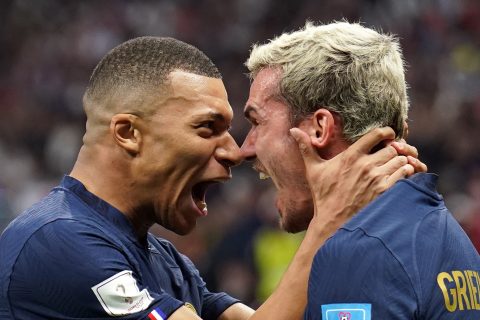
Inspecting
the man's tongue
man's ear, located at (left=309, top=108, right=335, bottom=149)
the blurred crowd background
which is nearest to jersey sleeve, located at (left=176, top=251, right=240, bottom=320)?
the man's tongue

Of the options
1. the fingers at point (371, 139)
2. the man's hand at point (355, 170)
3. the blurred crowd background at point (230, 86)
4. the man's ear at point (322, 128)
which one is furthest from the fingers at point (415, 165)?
the blurred crowd background at point (230, 86)

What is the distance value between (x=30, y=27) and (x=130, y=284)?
11.1m

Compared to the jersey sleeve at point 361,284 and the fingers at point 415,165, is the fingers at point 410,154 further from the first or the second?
Result: the jersey sleeve at point 361,284

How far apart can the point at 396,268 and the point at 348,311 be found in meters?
0.17

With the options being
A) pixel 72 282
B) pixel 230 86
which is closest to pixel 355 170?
pixel 72 282

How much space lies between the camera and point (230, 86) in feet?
39.1

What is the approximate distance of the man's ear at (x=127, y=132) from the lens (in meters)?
3.46

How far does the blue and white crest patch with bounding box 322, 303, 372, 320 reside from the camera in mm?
2566

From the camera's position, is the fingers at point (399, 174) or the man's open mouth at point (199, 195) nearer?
the fingers at point (399, 174)

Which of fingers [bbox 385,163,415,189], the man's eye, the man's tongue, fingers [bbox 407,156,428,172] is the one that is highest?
the man's eye

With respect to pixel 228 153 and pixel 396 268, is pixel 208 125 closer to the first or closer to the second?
pixel 228 153

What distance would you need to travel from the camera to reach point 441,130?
10297 millimetres

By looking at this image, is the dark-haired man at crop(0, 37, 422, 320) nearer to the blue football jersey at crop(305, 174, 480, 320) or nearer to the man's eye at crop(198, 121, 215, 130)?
the man's eye at crop(198, 121, 215, 130)

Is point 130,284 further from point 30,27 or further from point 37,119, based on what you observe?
point 30,27
